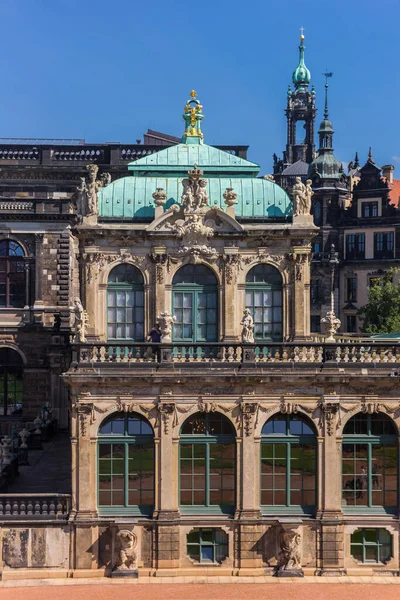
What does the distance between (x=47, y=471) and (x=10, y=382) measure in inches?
716

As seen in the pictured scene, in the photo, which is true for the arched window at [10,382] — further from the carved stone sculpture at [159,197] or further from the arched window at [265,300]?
the arched window at [265,300]

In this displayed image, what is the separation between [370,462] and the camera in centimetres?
3675

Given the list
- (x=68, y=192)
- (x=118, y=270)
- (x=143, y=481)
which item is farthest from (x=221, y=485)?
(x=68, y=192)

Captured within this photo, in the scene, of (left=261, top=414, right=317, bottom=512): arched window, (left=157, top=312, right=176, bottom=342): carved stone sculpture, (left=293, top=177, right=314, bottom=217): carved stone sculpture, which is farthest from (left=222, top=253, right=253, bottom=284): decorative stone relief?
(left=261, top=414, right=317, bottom=512): arched window

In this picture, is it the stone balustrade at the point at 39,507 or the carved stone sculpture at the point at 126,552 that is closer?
the carved stone sculpture at the point at 126,552

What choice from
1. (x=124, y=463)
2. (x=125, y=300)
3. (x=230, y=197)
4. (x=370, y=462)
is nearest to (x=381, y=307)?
(x=230, y=197)

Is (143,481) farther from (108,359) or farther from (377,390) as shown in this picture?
(377,390)

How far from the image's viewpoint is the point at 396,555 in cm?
3659

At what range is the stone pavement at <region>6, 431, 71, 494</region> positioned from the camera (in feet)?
136

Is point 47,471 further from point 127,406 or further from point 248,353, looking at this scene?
point 248,353

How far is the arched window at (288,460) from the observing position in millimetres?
36656

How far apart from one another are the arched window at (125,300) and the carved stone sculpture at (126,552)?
7877mm

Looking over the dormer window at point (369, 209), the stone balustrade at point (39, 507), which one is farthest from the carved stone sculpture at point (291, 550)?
the dormer window at point (369, 209)

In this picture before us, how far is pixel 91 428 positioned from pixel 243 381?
16.5 ft
